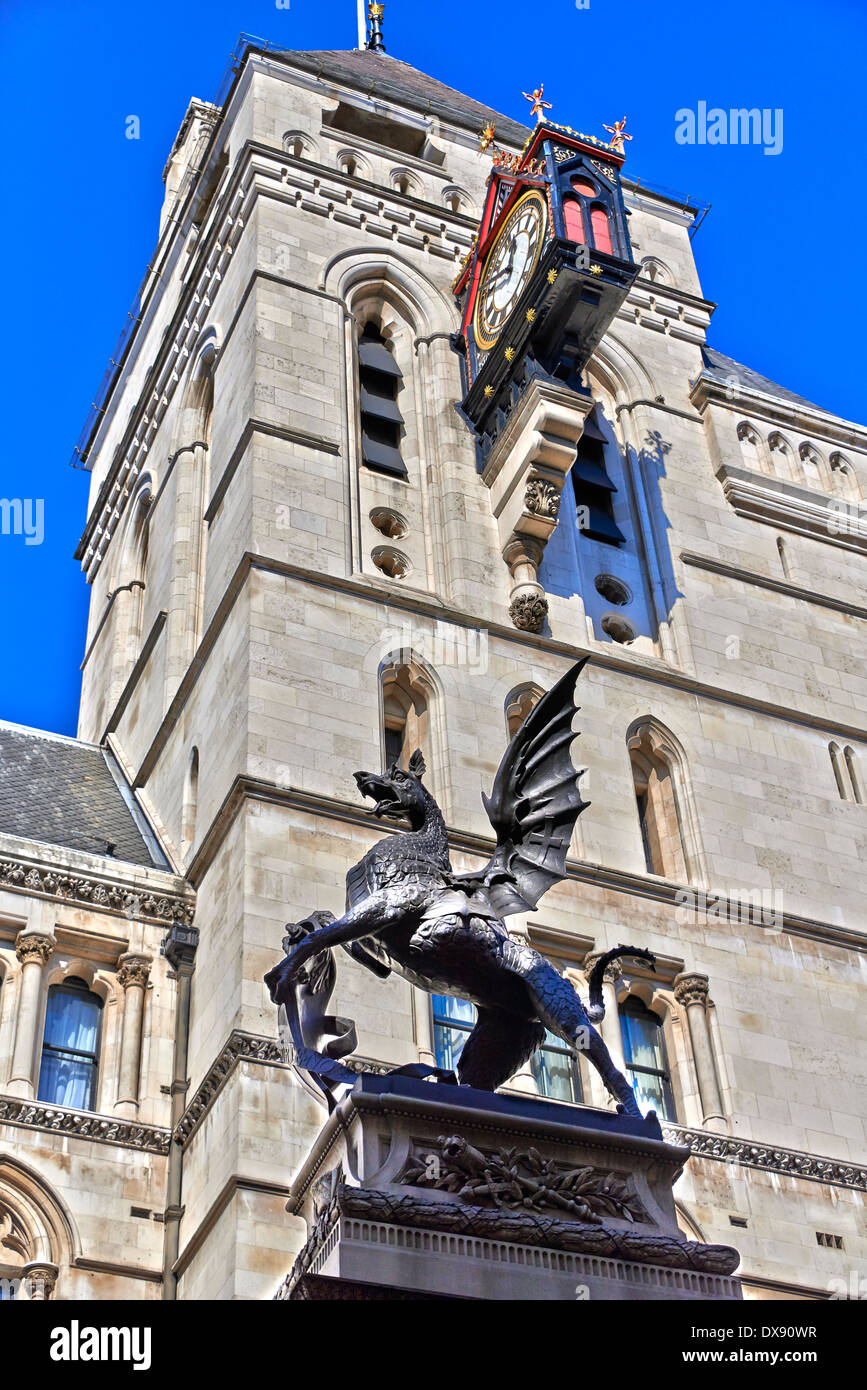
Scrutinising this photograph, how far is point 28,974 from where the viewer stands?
22.2 m

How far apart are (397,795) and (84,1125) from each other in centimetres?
738

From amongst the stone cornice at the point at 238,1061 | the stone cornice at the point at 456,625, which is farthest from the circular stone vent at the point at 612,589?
the stone cornice at the point at 238,1061

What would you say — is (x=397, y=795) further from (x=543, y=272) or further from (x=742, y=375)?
(x=742, y=375)

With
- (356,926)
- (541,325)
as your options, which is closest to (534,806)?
(356,926)

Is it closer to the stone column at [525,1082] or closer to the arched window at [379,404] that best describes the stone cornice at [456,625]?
the arched window at [379,404]

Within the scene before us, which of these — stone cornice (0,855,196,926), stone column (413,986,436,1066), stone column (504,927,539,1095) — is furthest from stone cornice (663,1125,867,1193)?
stone cornice (0,855,196,926)

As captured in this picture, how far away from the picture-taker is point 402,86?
36062mm

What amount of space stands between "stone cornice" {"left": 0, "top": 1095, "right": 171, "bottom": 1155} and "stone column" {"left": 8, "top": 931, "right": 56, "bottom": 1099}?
0.71ft

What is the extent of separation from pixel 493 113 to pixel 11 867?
20455mm

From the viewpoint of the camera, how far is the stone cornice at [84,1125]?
20.8m

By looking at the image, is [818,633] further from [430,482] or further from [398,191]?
[398,191]

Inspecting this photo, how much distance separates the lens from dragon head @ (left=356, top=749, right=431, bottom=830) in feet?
50.5

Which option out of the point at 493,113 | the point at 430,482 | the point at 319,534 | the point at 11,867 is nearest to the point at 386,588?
the point at 319,534

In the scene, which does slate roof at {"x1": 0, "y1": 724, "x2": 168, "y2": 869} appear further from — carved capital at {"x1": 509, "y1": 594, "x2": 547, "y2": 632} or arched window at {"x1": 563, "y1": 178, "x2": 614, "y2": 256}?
arched window at {"x1": 563, "y1": 178, "x2": 614, "y2": 256}
